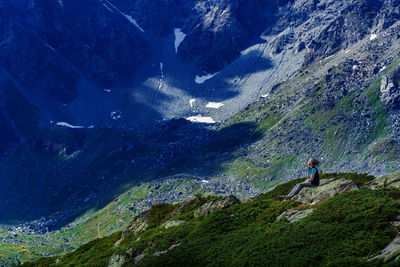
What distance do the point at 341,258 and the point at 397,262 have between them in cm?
351

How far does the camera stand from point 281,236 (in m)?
29.3

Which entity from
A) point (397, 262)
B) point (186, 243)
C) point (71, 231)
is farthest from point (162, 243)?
point (71, 231)

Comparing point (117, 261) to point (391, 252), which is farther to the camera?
point (117, 261)

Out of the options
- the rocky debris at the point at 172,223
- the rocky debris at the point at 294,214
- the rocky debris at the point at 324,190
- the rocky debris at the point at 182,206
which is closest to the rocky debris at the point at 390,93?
the rocky debris at the point at 182,206

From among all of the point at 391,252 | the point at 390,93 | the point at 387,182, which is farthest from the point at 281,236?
the point at 390,93

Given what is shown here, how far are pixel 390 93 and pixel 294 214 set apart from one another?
147 m

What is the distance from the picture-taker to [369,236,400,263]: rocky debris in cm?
2219

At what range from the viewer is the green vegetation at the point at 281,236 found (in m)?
25.7

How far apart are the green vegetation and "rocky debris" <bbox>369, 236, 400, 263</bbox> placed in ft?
1.23

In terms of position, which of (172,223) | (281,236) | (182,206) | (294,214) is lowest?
(281,236)

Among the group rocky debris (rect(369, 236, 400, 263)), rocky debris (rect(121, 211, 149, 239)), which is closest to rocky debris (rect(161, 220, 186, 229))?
rocky debris (rect(121, 211, 149, 239))

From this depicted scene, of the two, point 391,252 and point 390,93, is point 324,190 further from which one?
point 390,93

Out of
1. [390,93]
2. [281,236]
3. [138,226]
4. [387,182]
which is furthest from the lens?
[390,93]

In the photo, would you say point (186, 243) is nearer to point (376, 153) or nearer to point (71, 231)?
point (376, 153)
